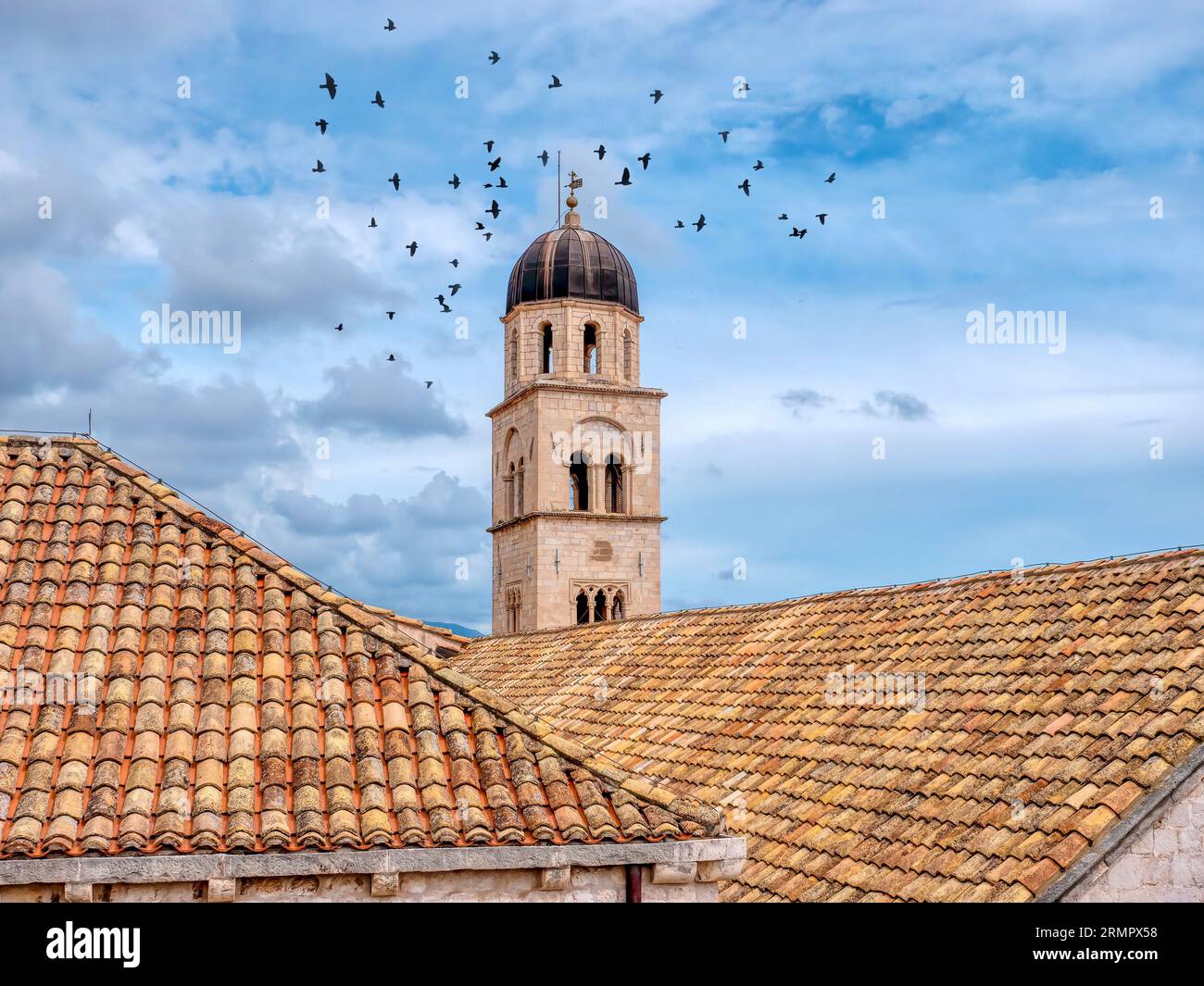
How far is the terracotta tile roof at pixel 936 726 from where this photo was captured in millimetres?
10102

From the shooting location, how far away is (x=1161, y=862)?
9.57 meters

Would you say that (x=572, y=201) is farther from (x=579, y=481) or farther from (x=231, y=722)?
(x=231, y=722)

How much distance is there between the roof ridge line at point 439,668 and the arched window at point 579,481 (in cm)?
3211

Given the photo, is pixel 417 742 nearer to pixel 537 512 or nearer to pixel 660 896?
pixel 660 896

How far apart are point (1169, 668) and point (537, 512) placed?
104 ft

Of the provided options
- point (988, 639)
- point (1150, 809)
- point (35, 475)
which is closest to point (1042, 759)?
point (1150, 809)

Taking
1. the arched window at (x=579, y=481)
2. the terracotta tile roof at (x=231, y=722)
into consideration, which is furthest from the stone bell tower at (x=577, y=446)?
the terracotta tile roof at (x=231, y=722)

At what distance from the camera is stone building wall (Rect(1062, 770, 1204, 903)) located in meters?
9.47

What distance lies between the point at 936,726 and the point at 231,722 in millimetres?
6699

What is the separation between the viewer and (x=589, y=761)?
8.67 metres

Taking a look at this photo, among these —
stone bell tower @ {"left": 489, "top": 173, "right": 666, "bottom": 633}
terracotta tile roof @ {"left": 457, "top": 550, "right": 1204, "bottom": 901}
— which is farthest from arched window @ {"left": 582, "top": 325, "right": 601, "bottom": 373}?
terracotta tile roof @ {"left": 457, "top": 550, "right": 1204, "bottom": 901}

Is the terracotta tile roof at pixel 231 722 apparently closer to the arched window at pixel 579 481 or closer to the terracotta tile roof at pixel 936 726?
the terracotta tile roof at pixel 936 726

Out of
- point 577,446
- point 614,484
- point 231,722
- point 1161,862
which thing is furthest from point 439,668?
point 614,484

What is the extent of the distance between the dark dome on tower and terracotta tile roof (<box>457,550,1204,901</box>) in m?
26.7
